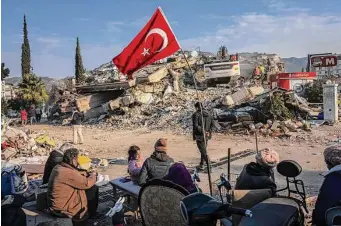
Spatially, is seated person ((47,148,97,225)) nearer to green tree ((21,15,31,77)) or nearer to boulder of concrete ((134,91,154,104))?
boulder of concrete ((134,91,154,104))

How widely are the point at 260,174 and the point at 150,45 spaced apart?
152 inches

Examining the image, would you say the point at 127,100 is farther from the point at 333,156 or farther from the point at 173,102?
the point at 333,156

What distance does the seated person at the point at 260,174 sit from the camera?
362cm

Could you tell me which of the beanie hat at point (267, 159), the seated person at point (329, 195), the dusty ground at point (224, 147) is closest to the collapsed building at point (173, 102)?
the dusty ground at point (224, 147)

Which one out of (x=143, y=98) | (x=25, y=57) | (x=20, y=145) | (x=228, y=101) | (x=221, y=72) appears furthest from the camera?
(x=25, y=57)

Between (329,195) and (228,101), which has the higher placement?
(228,101)

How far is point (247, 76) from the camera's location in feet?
101

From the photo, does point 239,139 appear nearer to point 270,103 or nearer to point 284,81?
point 270,103

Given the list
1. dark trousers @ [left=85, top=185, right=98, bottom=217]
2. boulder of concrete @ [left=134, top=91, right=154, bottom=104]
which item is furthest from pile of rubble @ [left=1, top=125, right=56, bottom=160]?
boulder of concrete @ [left=134, top=91, right=154, bottom=104]

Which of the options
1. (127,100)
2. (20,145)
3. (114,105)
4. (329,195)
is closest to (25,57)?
(114,105)

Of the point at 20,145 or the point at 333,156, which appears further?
the point at 20,145

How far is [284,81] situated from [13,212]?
22698mm

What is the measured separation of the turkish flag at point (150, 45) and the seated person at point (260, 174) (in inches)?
137

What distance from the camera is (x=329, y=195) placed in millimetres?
2975
